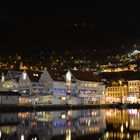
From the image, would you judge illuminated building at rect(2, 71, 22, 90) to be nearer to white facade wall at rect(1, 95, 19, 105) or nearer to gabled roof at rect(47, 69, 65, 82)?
gabled roof at rect(47, 69, 65, 82)

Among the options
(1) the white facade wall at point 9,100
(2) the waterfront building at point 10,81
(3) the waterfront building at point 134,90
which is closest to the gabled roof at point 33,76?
(2) the waterfront building at point 10,81

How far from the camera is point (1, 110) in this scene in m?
45.3

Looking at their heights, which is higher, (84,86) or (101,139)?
(84,86)

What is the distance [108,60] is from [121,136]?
13454 cm

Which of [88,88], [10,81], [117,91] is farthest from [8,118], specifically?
[117,91]

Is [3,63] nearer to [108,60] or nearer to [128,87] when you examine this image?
[128,87]

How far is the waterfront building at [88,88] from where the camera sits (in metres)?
63.5

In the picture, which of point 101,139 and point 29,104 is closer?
point 101,139

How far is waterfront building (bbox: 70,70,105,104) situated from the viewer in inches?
2500

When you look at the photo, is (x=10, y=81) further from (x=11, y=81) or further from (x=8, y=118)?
(x=8, y=118)

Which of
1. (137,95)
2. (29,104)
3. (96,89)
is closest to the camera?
(29,104)

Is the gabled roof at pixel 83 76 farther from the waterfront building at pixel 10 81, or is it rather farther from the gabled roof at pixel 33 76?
the waterfront building at pixel 10 81

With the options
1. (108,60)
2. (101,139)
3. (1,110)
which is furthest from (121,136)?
(108,60)

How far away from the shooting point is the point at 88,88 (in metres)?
65.4
